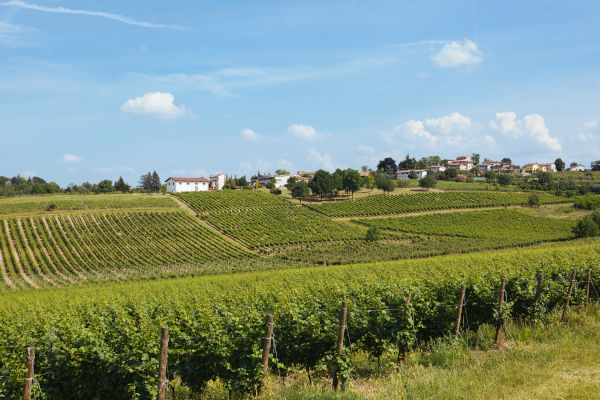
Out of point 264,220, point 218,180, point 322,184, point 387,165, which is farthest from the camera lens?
point 387,165

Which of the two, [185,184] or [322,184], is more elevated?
[185,184]

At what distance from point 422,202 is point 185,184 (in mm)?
71722

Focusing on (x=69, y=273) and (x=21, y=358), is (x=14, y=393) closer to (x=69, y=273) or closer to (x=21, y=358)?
(x=21, y=358)

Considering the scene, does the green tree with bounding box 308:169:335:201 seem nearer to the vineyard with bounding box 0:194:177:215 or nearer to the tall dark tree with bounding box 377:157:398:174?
the vineyard with bounding box 0:194:177:215

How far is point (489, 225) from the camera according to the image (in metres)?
71.7

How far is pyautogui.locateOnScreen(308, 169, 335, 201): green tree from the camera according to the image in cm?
9494

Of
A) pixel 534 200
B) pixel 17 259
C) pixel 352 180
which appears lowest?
pixel 17 259

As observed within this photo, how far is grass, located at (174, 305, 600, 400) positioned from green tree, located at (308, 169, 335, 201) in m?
84.2

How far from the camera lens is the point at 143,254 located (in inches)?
2100

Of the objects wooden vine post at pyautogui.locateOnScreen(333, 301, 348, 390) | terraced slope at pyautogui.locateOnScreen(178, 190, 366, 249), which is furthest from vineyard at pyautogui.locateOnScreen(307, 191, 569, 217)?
wooden vine post at pyautogui.locateOnScreen(333, 301, 348, 390)

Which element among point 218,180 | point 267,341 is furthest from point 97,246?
point 218,180

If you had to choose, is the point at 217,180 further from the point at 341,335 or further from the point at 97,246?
the point at 341,335

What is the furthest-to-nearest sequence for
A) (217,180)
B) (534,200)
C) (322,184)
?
(217,180) < (322,184) < (534,200)


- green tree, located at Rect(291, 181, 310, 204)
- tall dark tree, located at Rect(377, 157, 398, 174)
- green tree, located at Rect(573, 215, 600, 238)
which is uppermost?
tall dark tree, located at Rect(377, 157, 398, 174)
